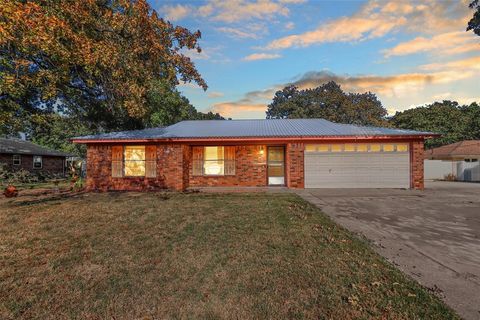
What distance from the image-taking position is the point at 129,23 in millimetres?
8602

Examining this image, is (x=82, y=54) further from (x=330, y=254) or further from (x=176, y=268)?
(x=330, y=254)

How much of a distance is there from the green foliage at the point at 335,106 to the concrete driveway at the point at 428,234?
3231cm

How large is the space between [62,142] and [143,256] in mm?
50889

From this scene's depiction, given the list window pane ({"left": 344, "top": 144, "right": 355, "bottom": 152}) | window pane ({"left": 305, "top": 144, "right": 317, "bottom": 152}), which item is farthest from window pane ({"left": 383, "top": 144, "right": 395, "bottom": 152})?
window pane ({"left": 305, "top": 144, "right": 317, "bottom": 152})

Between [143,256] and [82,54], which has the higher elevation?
[82,54]

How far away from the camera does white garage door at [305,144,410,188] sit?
552 inches

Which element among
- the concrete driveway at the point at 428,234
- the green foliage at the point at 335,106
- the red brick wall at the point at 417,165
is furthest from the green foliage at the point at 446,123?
the concrete driveway at the point at 428,234

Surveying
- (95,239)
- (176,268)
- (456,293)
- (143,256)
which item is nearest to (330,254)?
(456,293)

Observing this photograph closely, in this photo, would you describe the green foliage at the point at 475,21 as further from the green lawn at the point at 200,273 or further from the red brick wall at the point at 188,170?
the green lawn at the point at 200,273

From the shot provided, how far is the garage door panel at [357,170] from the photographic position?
46.0 ft

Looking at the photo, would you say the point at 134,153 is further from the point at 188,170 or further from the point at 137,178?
the point at 188,170

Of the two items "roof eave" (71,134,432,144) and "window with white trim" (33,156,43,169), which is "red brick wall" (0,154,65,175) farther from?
"roof eave" (71,134,432,144)

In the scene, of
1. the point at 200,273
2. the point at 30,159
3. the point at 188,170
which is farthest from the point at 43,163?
the point at 200,273

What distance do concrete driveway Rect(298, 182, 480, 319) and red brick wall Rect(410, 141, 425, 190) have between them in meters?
2.73
